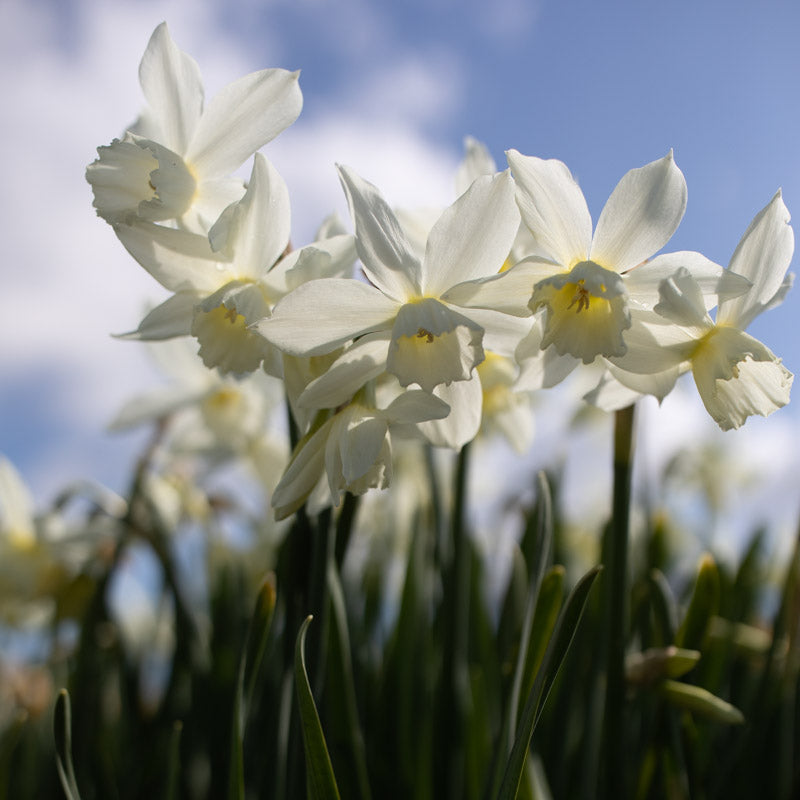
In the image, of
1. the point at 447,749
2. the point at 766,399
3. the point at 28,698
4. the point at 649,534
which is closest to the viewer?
the point at 766,399

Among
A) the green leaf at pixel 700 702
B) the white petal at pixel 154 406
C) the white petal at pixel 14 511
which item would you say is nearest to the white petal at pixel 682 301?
the green leaf at pixel 700 702

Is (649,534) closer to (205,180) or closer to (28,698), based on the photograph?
(205,180)

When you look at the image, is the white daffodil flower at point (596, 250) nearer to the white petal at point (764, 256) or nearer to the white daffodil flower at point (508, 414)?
the white petal at point (764, 256)

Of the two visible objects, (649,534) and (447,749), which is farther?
(649,534)

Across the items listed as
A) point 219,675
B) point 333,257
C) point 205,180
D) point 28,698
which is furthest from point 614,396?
point 28,698

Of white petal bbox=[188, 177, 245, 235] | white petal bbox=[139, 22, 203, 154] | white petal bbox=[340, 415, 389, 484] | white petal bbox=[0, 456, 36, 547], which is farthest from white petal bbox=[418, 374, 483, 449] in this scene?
white petal bbox=[0, 456, 36, 547]

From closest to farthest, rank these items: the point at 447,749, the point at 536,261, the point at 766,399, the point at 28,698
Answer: the point at 536,261 → the point at 766,399 → the point at 447,749 → the point at 28,698
